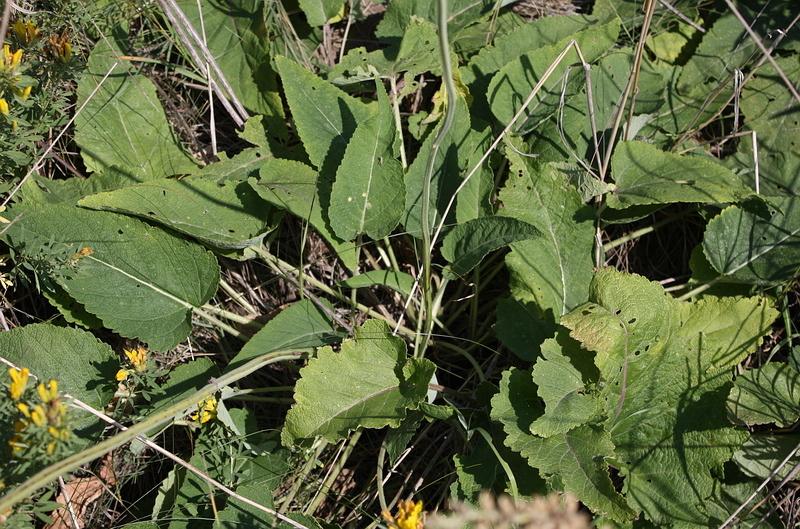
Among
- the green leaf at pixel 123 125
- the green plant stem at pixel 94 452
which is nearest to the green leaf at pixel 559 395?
the green plant stem at pixel 94 452

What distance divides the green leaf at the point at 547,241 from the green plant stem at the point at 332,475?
0.65m

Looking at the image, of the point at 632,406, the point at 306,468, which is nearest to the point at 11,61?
the point at 306,468

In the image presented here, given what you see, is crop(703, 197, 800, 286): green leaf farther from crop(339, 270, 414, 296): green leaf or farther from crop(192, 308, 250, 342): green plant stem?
crop(192, 308, 250, 342): green plant stem

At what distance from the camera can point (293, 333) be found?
5.48 feet

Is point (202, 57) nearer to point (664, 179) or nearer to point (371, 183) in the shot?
point (371, 183)

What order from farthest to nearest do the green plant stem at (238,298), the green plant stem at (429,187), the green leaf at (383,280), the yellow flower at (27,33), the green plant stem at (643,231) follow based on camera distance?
the green plant stem at (643,231)
the green plant stem at (238,298)
the green leaf at (383,280)
the yellow flower at (27,33)
the green plant stem at (429,187)

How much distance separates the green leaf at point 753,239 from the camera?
1.80 meters

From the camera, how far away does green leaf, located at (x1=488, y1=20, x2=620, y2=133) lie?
1.90m

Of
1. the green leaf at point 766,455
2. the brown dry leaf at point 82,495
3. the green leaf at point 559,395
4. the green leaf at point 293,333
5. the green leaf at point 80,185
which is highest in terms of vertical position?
the green leaf at point 80,185

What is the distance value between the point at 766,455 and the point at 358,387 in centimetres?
117

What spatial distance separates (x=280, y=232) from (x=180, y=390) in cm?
65

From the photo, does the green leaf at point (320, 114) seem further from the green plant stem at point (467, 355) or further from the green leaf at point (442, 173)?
the green plant stem at point (467, 355)

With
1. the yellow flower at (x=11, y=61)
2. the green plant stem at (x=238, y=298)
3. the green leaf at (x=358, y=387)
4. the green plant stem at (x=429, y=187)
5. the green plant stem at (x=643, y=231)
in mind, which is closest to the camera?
the green plant stem at (x=429, y=187)

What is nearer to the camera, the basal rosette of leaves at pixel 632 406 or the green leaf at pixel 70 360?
the basal rosette of leaves at pixel 632 406
